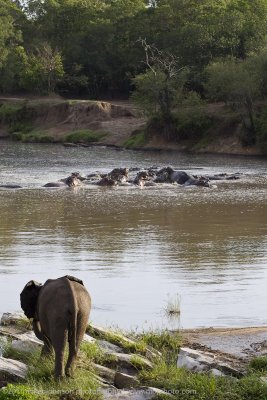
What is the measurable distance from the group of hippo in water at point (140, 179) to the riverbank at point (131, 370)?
30046 millimetres

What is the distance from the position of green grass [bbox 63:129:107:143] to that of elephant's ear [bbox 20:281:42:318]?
68.0 m

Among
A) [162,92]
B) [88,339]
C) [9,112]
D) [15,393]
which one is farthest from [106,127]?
[15,393]

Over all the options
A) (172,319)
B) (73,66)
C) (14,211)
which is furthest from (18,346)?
(73,66)

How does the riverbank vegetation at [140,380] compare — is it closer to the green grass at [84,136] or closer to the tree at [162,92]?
the tree at [162,92]

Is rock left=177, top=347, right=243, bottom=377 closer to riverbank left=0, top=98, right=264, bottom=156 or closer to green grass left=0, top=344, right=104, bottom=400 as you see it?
green grass left=0, top=344, right=104, bottom=400

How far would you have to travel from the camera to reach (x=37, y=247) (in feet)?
80.2

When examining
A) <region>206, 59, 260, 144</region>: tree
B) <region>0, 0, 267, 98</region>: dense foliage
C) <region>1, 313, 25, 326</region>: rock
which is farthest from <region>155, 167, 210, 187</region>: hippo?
<region>0, 0, 267, 98</region>: dense foliage

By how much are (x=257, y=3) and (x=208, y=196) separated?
54172 millimetres

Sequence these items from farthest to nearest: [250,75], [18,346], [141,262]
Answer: [250,75] < [141,262] < [18,346]

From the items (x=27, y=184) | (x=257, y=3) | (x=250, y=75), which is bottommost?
(x=27, y=184)

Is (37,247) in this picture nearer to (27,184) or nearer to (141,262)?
(141,262)

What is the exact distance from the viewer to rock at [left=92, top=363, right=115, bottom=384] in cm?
1079

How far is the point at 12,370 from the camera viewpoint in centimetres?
1045

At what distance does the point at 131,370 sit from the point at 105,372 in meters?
0.39
